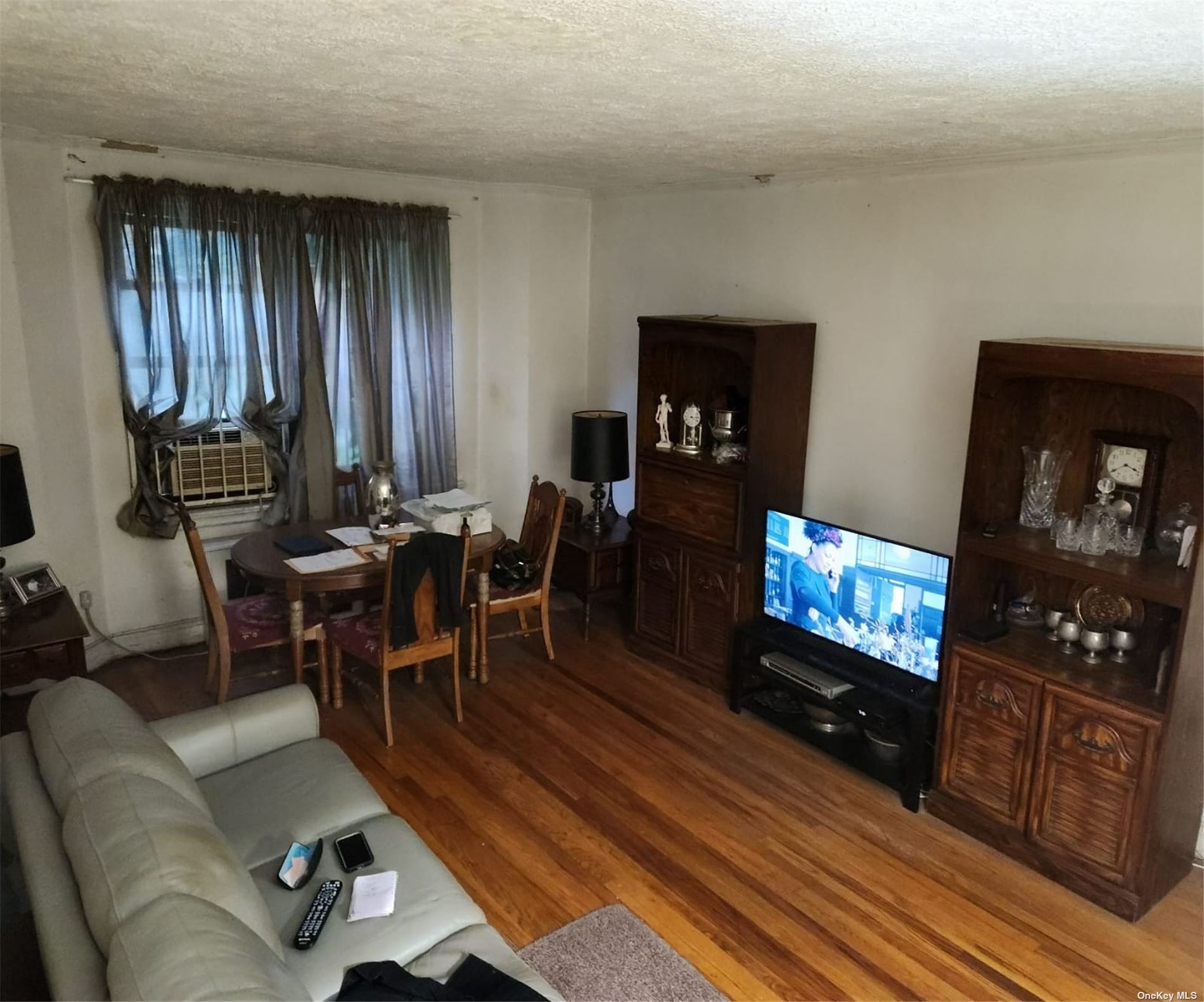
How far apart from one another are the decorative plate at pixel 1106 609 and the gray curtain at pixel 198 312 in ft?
11.7

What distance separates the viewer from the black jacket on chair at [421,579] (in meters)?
3.59

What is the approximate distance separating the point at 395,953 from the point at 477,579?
232cm

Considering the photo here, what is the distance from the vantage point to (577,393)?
554 centimetres

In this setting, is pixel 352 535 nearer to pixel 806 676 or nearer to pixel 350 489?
pixel 350 489

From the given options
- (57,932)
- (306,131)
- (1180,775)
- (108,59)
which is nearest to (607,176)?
(306,131)

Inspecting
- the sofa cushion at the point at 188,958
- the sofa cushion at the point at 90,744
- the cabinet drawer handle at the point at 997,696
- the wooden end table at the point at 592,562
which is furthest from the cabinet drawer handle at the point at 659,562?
the sofa cushion at the point at 188,958

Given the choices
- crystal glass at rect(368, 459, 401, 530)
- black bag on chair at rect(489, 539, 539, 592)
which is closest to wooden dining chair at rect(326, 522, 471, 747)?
crystal glass at rect(368, 459, 401, 530)

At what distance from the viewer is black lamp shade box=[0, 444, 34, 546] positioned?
11.0ft

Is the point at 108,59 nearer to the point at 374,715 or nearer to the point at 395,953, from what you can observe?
the point at 395,953

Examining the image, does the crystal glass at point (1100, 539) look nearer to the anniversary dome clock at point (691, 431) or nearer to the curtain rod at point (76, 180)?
the anniversary dome clock at point (691, 431)

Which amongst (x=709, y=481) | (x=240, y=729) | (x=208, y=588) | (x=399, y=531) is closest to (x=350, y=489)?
(x=399, y=531)

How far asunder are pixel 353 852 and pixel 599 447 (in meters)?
2.74

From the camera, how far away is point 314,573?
12.3ft

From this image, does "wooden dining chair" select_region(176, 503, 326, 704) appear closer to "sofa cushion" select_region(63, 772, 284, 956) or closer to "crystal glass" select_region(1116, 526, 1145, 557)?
"sofa cushion" select_region(63, 772, 284, 956)
